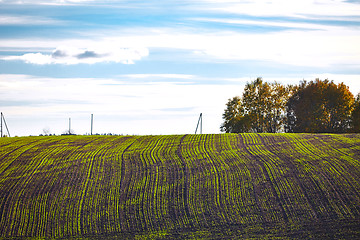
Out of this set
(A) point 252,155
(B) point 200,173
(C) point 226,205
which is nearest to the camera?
(C) point 226,205

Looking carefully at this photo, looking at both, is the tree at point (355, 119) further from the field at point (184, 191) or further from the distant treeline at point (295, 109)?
the field at point (184, 191)

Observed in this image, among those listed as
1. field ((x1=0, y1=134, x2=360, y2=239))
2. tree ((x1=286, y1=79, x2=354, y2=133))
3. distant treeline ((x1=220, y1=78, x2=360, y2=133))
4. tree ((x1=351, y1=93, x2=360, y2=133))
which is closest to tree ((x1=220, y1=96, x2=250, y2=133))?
distant treeline ((x1=220, y1=78, x2=360, y2=133))

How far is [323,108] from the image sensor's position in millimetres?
65812

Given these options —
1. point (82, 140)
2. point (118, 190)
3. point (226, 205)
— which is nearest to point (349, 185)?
point (226, 205)

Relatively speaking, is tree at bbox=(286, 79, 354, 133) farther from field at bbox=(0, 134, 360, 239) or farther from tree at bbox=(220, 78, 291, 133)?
field at bbox=(0, 134, 360, 239)

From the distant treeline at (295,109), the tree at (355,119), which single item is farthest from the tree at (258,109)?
the tree at (355,119)

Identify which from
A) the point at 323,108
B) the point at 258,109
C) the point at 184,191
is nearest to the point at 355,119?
the point at 323,108

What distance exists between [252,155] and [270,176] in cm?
496

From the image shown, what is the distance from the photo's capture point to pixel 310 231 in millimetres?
22125

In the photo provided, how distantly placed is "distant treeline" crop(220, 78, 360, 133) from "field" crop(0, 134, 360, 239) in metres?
28.0

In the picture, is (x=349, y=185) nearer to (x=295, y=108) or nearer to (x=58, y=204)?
(x=58, y=204)

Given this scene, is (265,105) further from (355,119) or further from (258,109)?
(355,119)

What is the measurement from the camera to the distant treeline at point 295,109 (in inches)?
2544

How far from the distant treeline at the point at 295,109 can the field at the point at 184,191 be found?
27996 mm
